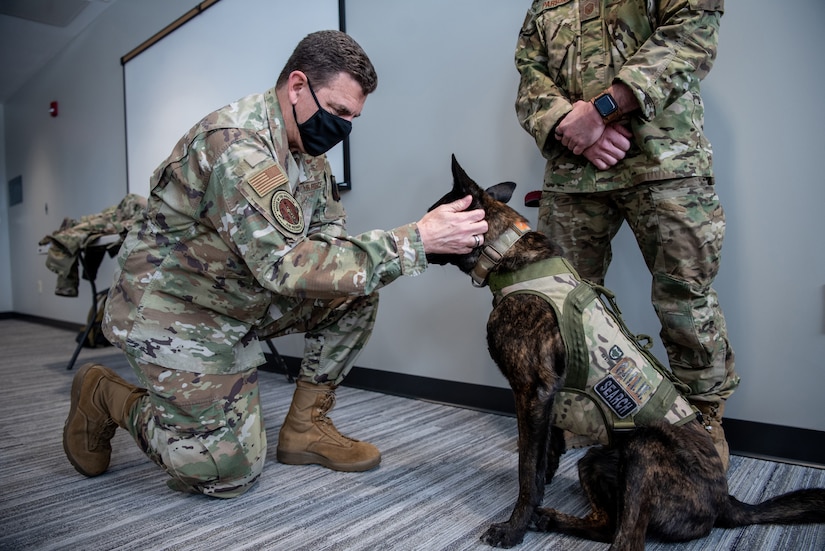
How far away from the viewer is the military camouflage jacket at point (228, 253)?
1228 mm

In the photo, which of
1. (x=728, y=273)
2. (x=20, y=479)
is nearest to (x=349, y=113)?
(x=728, y=273)

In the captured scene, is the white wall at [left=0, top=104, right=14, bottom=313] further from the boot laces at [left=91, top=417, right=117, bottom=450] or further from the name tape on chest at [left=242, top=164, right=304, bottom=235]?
the name tape on chest at [left=242, top=164, right=304, bottom=235]

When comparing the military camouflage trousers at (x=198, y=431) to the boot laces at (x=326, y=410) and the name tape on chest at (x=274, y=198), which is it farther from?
the name tape on chest at (x=274, y=198)

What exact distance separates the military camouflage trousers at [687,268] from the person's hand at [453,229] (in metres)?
0.53

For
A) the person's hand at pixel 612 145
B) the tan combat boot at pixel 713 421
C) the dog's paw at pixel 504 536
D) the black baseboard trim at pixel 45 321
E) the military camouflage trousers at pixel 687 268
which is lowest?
the black baseboard trim at pixel 45 321

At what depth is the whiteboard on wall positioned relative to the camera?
117 inches

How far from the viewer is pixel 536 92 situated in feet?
5.53

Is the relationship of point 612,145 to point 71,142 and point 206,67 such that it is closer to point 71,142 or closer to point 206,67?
point 206,67

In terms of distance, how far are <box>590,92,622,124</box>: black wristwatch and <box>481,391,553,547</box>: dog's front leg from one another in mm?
795

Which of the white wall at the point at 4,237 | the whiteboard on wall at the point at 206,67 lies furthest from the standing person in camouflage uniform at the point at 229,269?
the white wall at the point at 4,237

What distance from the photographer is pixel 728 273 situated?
5.74ft

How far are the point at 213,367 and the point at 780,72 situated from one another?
6.30 ft

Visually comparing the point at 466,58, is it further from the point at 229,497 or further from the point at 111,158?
the point at 111,158

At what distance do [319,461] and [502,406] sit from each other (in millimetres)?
867
